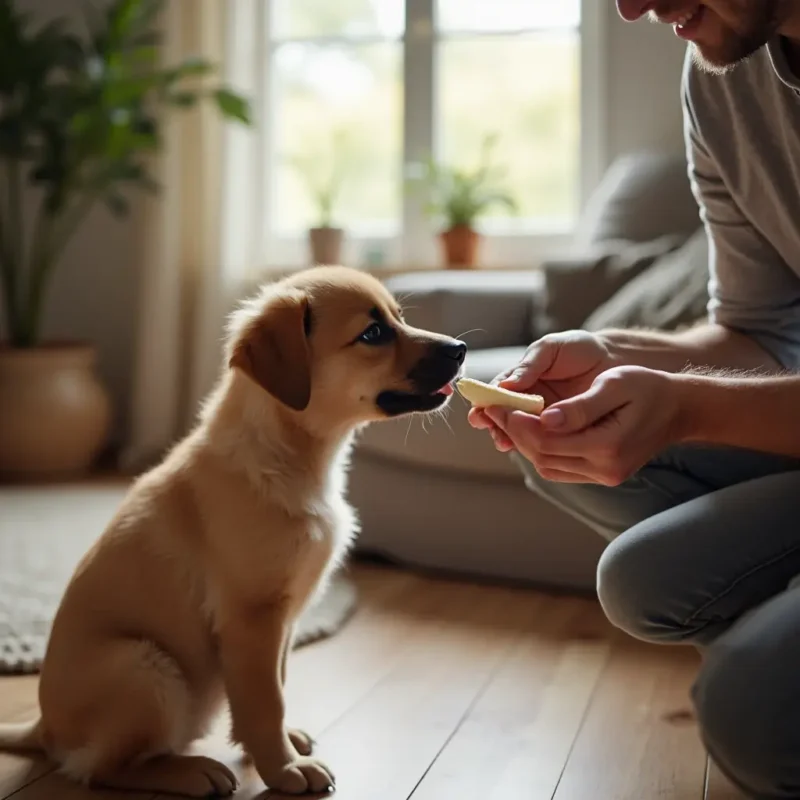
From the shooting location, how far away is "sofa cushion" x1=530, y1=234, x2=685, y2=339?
273 centimetres

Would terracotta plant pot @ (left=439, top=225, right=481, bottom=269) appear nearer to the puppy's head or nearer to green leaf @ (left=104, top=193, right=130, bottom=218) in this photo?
green leaf @ (left=104, top=193, right=130, bottom=218)

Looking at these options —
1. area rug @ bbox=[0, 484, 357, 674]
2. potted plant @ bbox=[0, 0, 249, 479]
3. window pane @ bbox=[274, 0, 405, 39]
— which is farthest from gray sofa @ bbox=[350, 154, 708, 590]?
window pane @ bbox=[274, 0, 405, 39]

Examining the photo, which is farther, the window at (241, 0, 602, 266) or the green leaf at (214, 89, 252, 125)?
the window at (241, 0, 602, 266)

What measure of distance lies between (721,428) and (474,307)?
5.06 ft

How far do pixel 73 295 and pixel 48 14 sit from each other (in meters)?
1.17

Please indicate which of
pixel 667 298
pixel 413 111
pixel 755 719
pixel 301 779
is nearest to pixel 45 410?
pixel 413 111

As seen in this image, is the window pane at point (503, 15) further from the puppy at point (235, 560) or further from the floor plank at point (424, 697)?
the puppy at point (235, 560)

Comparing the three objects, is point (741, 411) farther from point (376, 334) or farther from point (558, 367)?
point (376, 334)

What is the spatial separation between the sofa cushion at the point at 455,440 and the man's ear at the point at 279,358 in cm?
79

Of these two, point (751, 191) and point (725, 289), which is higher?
point (751, 191)

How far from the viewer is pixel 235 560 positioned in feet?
4.88

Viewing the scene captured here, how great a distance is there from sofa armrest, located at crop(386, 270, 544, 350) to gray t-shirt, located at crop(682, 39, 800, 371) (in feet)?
3.41

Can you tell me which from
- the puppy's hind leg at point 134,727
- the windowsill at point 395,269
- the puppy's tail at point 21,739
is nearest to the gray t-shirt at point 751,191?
the puppy's hind leg at point 134,727

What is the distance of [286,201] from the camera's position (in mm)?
4496
